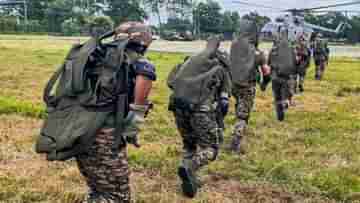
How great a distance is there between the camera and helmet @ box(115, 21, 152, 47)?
12.3 ft

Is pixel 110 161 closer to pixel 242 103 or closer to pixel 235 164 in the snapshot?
pixel 235 164

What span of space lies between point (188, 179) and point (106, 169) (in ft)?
5.20

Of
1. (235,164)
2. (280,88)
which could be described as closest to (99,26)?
(235,164)

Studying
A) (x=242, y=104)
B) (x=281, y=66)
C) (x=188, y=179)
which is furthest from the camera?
(x=281, y=66)

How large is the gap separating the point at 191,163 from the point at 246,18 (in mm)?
2534

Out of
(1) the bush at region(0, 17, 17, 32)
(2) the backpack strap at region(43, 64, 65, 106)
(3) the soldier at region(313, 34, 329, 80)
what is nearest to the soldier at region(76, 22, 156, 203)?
(2) the backpack strap at region(43, 64, 65, 106)

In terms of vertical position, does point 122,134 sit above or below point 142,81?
below

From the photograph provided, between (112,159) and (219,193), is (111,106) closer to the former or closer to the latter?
(112,159)

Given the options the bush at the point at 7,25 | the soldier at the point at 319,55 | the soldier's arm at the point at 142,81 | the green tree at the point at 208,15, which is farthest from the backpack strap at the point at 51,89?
the green tree at the point at 208,15

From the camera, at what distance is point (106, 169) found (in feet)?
12.0

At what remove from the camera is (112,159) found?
3668 millimetres

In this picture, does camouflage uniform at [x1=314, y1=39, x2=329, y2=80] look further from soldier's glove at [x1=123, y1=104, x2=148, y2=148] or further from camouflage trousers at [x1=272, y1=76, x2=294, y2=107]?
soldier's glove at [x1=123, y1=104, x2=148, y2=148]

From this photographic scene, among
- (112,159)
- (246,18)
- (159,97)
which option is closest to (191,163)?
(112,159)

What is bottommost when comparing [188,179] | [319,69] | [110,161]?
[319,69]
